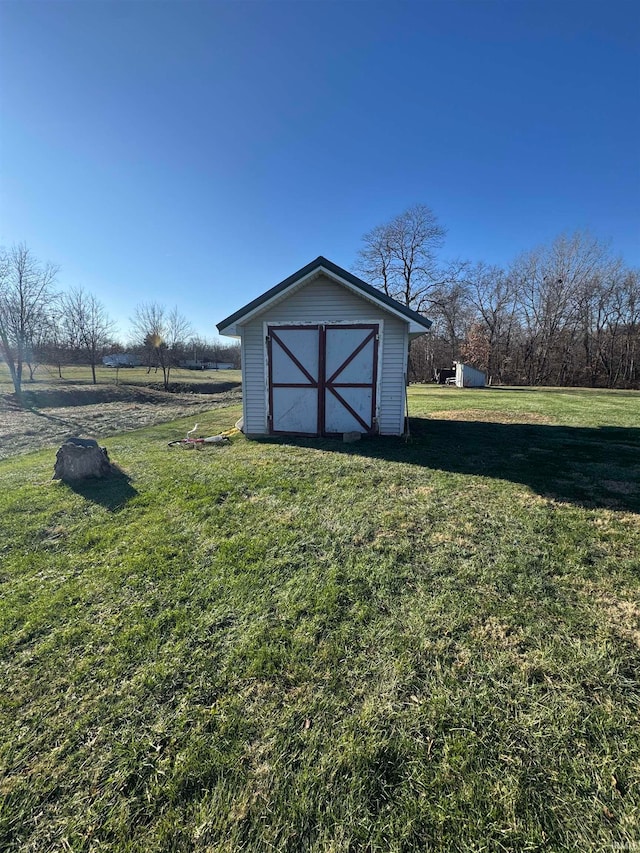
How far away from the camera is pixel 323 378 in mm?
8414

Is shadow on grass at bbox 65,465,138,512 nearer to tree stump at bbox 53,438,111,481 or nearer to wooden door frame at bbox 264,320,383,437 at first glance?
tree stump at bbox 53,438,111,481

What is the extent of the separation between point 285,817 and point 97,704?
4.15 ft

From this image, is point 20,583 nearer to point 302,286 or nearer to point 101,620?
point 101,620

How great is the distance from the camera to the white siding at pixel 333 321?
8086mm

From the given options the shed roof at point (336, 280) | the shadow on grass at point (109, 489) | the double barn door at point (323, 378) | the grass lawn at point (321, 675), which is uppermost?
the shed roof at point (336, 280)

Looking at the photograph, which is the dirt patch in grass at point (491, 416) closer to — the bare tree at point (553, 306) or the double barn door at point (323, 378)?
the double barn door at point (323, 378)

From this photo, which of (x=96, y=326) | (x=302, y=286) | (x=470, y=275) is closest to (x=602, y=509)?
(x=302, y=286)

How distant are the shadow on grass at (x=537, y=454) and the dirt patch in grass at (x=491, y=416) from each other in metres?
0.98

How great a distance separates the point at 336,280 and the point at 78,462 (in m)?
6.15

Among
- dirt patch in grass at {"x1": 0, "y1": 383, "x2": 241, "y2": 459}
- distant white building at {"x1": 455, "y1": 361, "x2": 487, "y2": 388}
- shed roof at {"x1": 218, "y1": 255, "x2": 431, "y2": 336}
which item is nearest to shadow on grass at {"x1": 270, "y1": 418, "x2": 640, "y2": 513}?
shed roof at {"x1": 218, "y1": 255, "x2": 431, "y2": 336}

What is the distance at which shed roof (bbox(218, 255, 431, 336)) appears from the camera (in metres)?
7.67

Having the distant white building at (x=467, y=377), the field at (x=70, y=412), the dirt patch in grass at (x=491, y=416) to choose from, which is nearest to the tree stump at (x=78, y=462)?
the field at (x=70, y=412)

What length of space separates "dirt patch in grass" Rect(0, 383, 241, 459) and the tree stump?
3976 mm

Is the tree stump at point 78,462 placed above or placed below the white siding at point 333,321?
below
